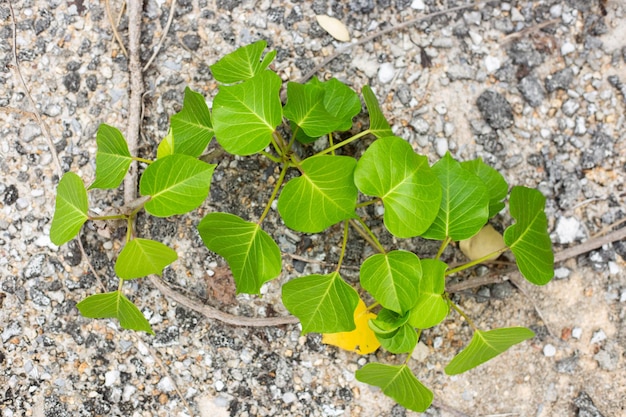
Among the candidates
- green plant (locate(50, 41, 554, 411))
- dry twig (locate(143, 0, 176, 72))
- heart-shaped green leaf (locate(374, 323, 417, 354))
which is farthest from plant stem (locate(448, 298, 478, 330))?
dry twig (locate(143, 0, 176, 72))

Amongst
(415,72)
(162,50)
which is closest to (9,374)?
(162,50)

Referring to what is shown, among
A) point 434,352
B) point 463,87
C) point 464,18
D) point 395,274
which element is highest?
point 464,18

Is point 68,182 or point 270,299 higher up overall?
point 68,182

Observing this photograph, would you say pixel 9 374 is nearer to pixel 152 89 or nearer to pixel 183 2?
pixel 152 89

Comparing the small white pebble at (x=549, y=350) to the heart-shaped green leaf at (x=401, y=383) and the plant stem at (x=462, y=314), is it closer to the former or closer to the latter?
the plant stem at (x=462, y=314)

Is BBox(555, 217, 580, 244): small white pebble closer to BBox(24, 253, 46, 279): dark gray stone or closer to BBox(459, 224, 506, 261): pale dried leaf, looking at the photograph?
BBox(459, 224, 506, 261): pale dried leaf

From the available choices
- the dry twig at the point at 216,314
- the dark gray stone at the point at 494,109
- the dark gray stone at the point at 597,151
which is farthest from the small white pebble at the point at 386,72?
the dry twig at the point at 216,314
